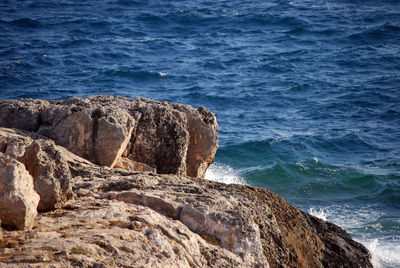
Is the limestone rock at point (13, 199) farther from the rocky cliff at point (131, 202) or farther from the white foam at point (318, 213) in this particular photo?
the white foam at point (318, 213)

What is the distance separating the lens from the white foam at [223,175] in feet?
61.0

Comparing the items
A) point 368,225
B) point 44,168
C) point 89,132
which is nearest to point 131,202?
point 44,168

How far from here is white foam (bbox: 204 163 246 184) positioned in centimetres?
1858

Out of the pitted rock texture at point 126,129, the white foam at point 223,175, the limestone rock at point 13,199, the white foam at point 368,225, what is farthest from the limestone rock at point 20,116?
the white foam at point 223,175

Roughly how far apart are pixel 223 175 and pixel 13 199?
13460 mm

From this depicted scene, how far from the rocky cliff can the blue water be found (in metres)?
6.08

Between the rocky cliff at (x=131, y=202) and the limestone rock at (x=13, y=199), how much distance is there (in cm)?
1

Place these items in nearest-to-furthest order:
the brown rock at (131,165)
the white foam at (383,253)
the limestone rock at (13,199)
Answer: the limestone rock at (13,199), the brown rock at (131,165), the white foam at (383,253)

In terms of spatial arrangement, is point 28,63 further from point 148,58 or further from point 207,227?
point 207,227

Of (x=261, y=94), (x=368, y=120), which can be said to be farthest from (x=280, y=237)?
(x=261, y=94)

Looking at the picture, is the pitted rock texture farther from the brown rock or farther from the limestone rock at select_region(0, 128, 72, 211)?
the limestone rock at select_region(0, 128, 72, 211)

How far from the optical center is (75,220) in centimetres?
648

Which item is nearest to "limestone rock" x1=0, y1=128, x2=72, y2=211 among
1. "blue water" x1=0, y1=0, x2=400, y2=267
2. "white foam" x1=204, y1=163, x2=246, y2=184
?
"blue water" x1=0, y1=0, x2=400, y2=267

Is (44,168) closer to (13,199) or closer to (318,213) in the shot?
(13,199)
